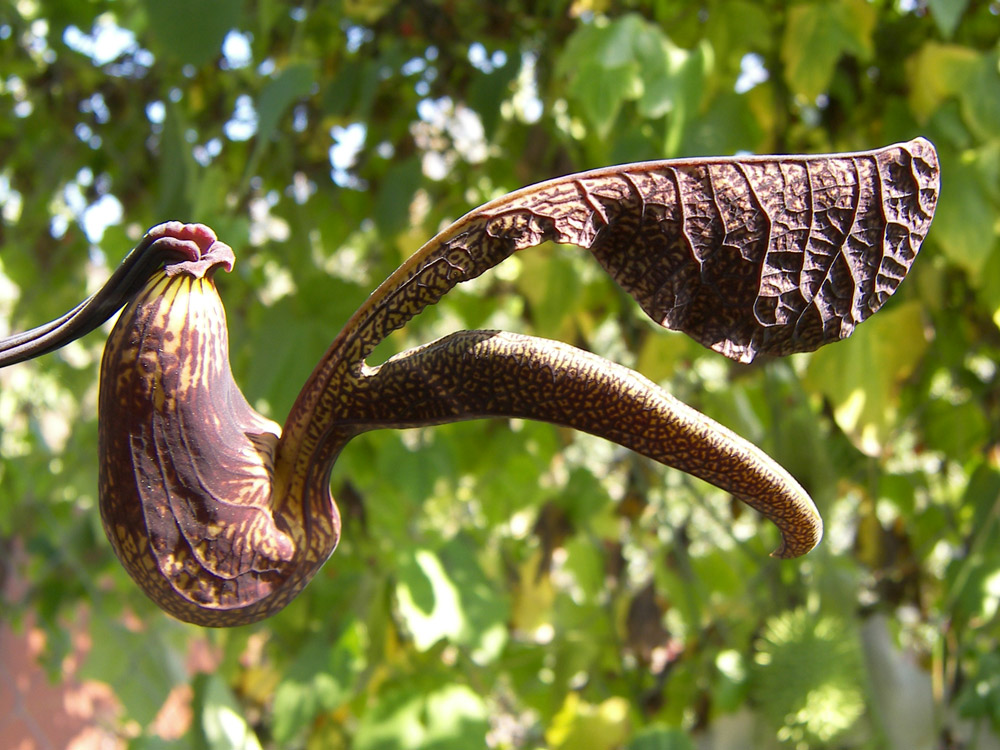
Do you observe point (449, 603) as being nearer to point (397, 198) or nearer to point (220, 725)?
point (220, 725)

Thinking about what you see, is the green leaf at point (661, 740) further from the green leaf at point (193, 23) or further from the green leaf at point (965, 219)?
the green leaf at point (193, 23)

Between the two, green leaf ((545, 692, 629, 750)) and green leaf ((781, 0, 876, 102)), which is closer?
green leaf ((781, 0, 876, 102))

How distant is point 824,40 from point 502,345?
553 mm

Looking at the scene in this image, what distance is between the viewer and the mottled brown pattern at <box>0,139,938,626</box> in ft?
0.65

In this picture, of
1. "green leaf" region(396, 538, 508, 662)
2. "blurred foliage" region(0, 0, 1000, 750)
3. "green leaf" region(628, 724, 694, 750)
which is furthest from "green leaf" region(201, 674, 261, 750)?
"green leaf" region(628, 724, 694, 750)

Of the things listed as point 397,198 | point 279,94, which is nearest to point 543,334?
point 397,198

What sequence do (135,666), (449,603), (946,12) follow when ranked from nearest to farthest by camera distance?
(946,12) < (449,603) < (135,666)

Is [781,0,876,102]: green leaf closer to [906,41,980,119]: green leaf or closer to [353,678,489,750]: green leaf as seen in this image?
[906,41,980,119]: green leaf

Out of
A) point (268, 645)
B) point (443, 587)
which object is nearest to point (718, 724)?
point (443, 587)

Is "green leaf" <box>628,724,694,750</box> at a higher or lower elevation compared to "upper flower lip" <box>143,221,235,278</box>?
lower

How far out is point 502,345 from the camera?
0.20m

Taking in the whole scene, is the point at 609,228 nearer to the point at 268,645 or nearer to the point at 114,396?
the point at 114,396

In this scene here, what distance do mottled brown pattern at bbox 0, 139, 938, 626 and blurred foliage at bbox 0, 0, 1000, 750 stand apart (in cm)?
41

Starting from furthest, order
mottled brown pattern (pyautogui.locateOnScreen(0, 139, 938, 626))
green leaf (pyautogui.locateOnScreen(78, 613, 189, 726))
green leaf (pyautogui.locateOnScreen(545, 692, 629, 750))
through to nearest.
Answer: green leaf (pyautogui.locateOnScreen(78, 613, 189, 726)) < green leaf (pyautogui.locateOnScreen(545, 692, 629, 750)) < mottled brown pattern (pyautogui.locateOnScreen(0, 139, 938, 626))
